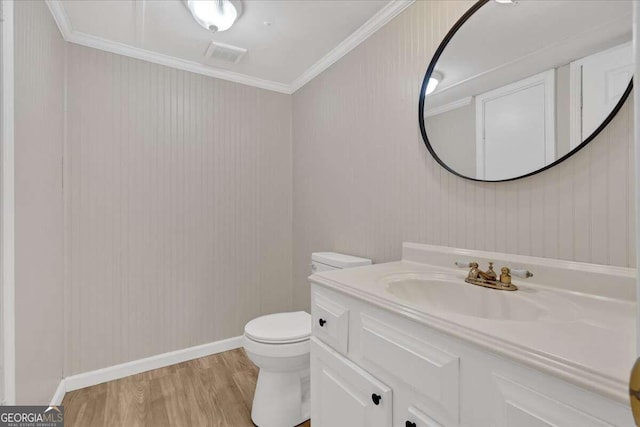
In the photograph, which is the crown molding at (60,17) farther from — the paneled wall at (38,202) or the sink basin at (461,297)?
the sink basin at (461,297)

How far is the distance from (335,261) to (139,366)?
157 cm

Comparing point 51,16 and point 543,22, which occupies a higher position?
point 51,16

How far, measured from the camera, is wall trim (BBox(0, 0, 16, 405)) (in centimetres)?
104

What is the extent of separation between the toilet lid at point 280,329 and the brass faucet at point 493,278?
88 centimetres

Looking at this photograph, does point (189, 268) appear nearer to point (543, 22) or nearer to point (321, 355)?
point (321, 355)

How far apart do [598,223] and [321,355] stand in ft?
3.47

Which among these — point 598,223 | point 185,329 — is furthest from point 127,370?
point 598,223

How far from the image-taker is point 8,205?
106cm

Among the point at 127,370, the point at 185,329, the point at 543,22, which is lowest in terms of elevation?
the point at 127,370

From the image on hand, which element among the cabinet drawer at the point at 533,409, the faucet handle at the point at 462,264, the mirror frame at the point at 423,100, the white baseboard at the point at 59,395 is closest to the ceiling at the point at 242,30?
the mirror frame at the point at 423,100

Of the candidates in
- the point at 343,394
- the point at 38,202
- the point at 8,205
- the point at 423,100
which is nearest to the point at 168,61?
the point at 38,202

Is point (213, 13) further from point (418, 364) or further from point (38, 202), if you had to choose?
point (418, 364)

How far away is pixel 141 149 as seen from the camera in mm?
2125

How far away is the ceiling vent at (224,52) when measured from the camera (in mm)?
2027
